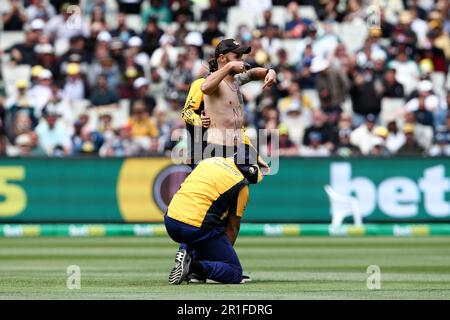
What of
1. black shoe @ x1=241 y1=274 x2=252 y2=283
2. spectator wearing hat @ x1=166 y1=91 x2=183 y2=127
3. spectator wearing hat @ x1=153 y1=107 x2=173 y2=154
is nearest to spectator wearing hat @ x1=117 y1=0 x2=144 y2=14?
spectator wearing hat @ x1=166 y1=91 x2=183 y2=127

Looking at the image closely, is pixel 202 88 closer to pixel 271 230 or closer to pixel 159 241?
pixel 159 241

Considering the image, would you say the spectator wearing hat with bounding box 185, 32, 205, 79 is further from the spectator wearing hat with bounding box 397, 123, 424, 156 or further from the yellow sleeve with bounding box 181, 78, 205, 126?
the yellow sleeve with bounding box 181, 78, 205, 126

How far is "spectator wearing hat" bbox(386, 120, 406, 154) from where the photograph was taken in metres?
24.0

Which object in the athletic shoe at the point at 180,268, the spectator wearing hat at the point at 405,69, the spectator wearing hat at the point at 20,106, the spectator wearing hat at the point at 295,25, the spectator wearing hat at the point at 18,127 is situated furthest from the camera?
the spectator wearing hat at the point at 295,25

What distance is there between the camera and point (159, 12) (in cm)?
2766

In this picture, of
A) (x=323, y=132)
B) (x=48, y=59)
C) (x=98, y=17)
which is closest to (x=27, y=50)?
(x=48, y=59)

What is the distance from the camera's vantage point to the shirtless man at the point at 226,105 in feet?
40.5

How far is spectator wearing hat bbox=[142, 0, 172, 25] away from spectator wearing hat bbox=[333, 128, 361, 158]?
18.2 feet

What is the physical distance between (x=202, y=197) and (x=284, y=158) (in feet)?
33.8

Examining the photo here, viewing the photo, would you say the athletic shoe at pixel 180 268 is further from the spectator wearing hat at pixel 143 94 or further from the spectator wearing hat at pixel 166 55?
the spectator wearing hat at pixel 166 55

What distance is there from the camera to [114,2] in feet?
92.6

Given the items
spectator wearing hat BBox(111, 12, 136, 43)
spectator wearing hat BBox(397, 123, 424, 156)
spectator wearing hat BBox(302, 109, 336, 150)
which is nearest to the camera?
spectator wearing hat BBox(397, 123, 424, 156)

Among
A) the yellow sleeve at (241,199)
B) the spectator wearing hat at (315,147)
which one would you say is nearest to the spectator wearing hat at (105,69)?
the spectator wearing hat at (315,147)

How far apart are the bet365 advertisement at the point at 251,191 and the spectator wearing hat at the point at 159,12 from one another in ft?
19.1
